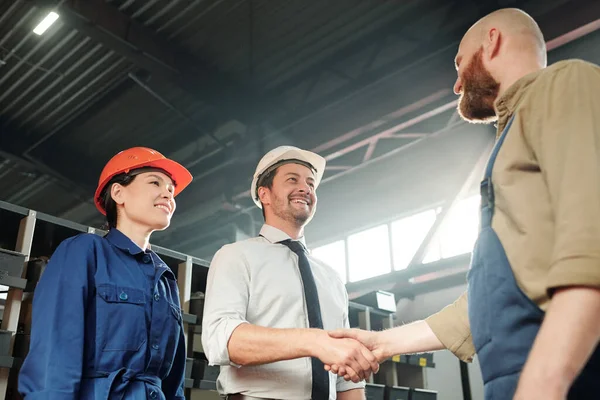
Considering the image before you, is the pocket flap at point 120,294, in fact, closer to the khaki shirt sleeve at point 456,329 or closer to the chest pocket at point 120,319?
the chest pocket at point 120,319

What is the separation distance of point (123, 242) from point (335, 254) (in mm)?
8147

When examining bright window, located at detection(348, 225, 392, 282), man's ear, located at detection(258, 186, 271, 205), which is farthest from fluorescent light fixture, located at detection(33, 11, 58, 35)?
bright window, located at detection(348, 225, 392, 282)

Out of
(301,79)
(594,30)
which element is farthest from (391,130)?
(594,30)

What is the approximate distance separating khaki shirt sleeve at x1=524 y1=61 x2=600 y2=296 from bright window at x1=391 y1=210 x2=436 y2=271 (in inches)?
304

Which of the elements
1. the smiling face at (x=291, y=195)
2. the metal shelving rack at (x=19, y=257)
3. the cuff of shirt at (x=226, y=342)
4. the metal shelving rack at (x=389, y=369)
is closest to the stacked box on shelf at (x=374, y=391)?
the metal shelving rack at (x=389, y=369)

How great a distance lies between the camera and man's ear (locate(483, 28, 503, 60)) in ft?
5.07

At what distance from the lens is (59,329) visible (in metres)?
1.87

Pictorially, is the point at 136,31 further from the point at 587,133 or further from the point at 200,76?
the point at 587,133

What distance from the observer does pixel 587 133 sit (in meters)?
1.06

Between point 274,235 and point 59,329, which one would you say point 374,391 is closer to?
point 274,235

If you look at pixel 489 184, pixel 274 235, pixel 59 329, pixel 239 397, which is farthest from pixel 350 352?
pixel 59 329

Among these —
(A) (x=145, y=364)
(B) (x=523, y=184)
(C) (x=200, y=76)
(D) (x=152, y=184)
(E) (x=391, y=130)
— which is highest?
(C) (x=200, y=76)

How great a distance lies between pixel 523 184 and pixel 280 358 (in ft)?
3.57

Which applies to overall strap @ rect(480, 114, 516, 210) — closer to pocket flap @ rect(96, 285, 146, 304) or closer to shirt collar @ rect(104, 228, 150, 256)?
pocket flap @ rect(96, 285, 146, 304)
